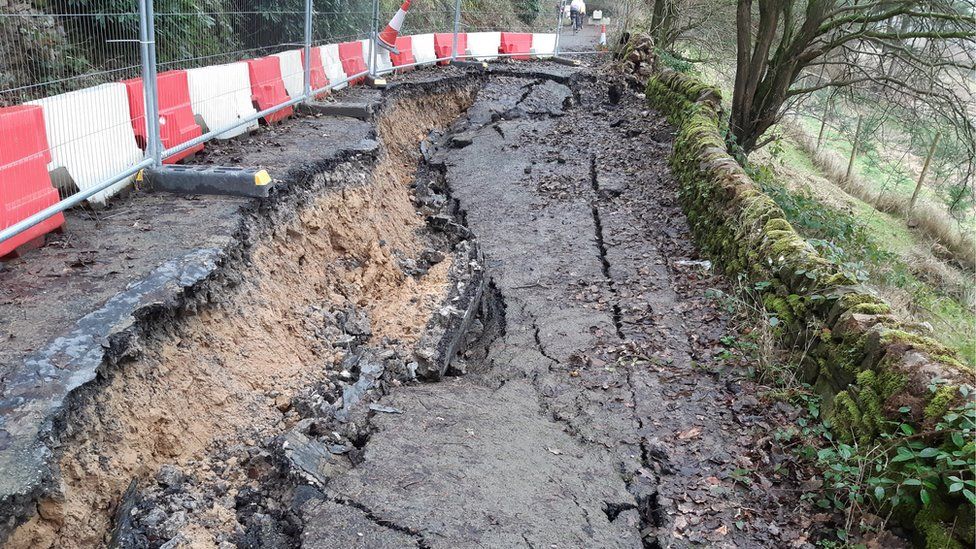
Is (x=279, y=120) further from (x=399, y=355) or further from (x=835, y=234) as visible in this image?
(x=835, y=234)

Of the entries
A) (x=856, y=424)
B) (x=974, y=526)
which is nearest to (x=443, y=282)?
(x=856, y=424)

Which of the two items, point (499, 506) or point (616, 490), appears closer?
point (499, 506)

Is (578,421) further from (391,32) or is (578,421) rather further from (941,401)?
(391,32)

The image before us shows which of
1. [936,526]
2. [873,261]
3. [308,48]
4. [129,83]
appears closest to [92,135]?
[129,83]

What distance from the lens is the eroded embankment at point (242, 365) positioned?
3184 mm

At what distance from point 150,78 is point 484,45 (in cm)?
1368

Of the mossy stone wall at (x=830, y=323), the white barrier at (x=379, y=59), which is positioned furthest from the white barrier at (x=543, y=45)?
the mossy stone wall at (x=830, y=323)

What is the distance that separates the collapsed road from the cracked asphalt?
16 mm

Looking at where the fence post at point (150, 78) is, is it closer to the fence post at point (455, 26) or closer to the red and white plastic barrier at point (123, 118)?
the red and white plastic barrier at point (123, 118)

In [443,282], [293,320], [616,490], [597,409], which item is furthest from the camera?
[443,282]

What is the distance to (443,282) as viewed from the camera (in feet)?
22.5

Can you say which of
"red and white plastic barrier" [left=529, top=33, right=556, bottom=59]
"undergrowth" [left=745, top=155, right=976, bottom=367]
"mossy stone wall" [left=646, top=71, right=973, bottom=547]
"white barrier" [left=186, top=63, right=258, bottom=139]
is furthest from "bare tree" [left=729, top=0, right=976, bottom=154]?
"red and white plastic barrier" [left=529, top=33, right=556, bottom=59]

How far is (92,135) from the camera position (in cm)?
495

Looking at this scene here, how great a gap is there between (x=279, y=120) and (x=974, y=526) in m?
7.76
